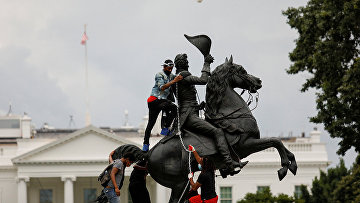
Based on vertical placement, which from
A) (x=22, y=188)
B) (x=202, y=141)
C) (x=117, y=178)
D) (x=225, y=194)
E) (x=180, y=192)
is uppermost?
(x=22, y=188)

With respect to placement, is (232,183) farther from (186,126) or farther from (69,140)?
(186,126)

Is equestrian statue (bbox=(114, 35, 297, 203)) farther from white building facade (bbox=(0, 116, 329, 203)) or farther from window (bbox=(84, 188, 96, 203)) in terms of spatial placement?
window (bbox=(84, 188, 96, 203))

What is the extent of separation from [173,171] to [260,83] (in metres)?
1.82

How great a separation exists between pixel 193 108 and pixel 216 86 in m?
0.46

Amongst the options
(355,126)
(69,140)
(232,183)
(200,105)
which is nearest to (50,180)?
(69,140)

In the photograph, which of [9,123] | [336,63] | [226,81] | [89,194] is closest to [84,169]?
[89,194]

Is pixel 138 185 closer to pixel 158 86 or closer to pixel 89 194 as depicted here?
pixel 158 86

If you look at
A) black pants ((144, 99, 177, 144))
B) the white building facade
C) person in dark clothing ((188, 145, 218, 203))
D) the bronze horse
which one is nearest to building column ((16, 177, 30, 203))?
the white building facade

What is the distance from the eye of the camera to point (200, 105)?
13031 mm

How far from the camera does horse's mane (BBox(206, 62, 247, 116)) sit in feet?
41.9

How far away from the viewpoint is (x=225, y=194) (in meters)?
74.9

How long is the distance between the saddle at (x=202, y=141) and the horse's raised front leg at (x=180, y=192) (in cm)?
51

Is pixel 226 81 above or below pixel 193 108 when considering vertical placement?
above

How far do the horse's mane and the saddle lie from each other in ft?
1.24
